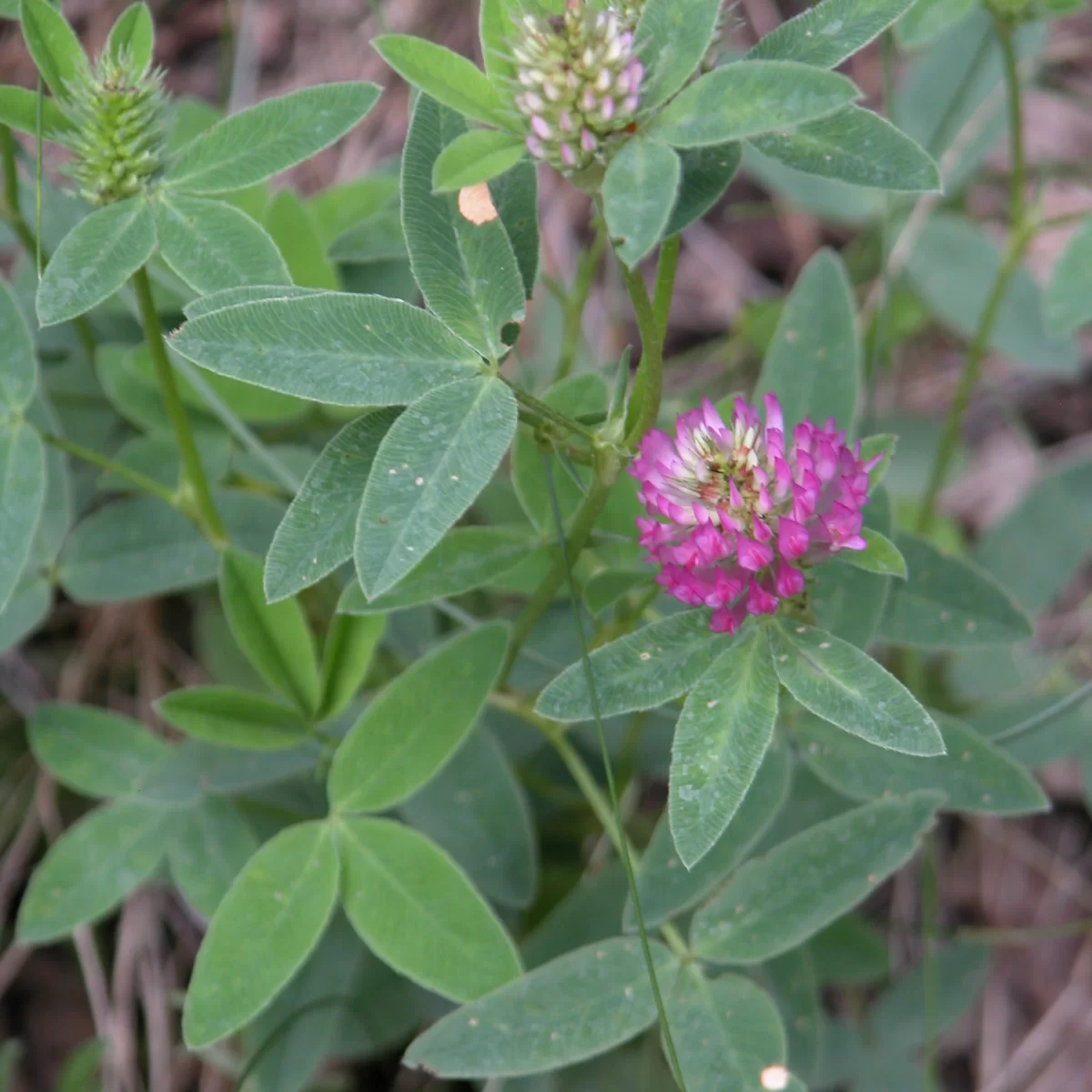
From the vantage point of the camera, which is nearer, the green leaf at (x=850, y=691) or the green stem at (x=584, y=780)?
the green leaf at (x=850, y=691)

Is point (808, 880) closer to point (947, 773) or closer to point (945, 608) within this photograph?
point (947, 773)

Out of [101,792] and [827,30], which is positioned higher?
[827,30]

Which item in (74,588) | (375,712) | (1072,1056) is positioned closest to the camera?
(375,712)

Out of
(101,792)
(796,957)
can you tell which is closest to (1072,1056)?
(796,957)

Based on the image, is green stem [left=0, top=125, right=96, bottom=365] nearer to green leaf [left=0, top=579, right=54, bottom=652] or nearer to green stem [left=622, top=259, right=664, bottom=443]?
green leaf [left=0, top=579, right=54, bottom=652]

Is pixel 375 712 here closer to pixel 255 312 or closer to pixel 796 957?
pixel 255 312

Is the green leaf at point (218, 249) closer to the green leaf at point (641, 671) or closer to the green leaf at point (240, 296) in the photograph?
the green leaf at point (240, 296)

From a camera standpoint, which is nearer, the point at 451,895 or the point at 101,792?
the point at 451,895

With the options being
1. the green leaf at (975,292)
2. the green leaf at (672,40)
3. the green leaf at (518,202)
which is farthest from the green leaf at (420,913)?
the green leaf at (975,292)
